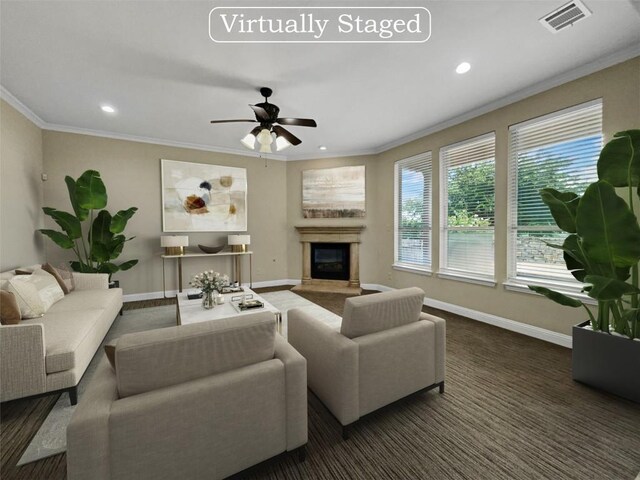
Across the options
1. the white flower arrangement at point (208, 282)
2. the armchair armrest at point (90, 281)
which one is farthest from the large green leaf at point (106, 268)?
the white flower arrangement at point (208, 282)

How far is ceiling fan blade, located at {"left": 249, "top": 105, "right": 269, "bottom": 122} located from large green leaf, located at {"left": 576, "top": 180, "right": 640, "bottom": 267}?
2.90 m

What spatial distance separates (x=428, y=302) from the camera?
15.2ft

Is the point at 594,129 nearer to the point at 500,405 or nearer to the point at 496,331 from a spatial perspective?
the point at 496,331

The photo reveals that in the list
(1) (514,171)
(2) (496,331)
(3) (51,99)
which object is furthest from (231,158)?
(2) (496,331)

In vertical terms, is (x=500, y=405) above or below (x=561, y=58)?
below

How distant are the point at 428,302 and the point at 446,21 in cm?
385

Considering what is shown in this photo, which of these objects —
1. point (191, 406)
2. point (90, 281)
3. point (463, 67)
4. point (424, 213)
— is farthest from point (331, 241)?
point (191, 406)

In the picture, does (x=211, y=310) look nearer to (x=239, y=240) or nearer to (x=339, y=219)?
(x=239, y=240)

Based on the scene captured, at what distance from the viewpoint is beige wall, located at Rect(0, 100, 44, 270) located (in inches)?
129

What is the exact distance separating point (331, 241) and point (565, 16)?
4610mm

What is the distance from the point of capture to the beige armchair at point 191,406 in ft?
3.54

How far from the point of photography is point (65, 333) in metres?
2.16

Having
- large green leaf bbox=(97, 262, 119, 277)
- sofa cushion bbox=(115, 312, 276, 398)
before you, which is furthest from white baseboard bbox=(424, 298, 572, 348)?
large green leaf bbox=(97, 262, 119, 277)

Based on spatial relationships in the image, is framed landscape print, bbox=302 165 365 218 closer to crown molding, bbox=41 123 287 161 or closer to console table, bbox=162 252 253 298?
crown molding, bbox=41 123 287 161
